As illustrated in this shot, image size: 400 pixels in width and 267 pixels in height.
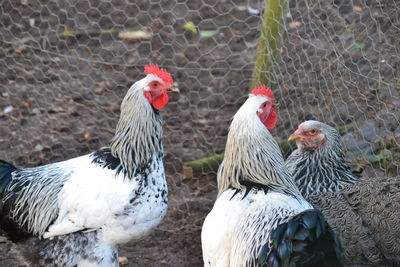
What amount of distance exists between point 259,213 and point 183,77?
2767 millimetres

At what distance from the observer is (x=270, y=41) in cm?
502

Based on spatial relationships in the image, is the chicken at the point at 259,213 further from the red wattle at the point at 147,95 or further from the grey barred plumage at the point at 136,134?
the red wattle at the point at 147,95

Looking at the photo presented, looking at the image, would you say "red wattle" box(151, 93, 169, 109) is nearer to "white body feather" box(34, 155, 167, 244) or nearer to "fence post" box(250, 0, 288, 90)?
"white body feather" box(34, 155, 167, 244)

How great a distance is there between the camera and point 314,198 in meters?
4.35

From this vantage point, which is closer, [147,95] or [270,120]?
[270,120]

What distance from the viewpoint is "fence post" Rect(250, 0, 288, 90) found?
4902 mm

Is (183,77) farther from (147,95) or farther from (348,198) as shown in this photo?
(348,198)

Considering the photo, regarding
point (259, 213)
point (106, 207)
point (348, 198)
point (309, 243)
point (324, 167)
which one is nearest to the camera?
point (309, 243)

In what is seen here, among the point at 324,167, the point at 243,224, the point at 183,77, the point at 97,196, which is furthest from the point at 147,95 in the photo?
the point at 183,77

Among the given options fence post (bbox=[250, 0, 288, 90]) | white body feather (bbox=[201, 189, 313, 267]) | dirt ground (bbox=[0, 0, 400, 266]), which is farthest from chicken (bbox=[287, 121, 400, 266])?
fence post (bbox=[250, 0, 288, 90])

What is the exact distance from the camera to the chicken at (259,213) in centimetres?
315

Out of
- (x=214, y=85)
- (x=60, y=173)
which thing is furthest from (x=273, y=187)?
(x=214, y=85)

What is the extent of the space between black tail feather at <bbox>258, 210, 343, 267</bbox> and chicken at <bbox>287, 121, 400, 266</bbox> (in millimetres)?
896

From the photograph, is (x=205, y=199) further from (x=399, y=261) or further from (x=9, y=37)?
(x=9, y=37)
